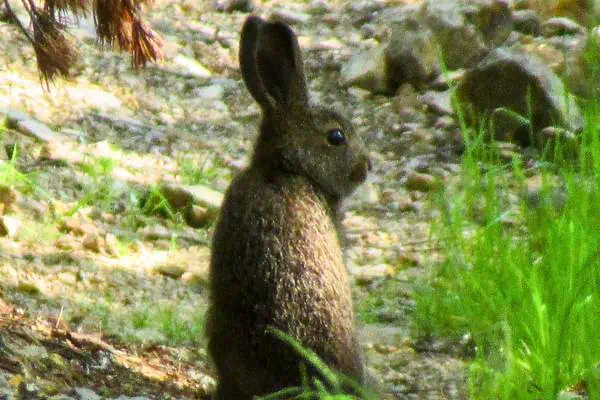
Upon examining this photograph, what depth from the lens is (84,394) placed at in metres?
3.48

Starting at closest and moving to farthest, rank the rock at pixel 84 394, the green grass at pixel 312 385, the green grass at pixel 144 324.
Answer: the green grass at pixel 312 385
the rock at pixel 84 394
the green grass at pixel 144 324

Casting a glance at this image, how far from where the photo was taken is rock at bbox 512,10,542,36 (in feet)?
25.3

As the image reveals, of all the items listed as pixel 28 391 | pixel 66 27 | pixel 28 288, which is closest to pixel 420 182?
pixel 28 288

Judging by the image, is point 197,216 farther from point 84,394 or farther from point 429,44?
point 429,44

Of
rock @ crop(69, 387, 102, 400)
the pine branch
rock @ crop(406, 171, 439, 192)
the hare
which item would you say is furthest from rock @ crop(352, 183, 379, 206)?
rock @ crop(69, 387, 102, 400)

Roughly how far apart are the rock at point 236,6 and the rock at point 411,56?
1386 mm

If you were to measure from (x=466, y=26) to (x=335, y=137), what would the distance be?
3.64 metres

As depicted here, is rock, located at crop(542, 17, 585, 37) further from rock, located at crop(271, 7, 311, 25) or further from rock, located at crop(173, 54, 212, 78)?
rock, located at crop(173, 54, 212, 78)

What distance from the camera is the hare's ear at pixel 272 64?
378cm

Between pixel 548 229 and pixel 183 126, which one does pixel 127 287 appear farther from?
pixel 183 126

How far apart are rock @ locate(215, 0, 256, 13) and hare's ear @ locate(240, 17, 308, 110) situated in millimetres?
4547

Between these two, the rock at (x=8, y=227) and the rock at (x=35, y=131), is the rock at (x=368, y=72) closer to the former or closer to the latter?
the rock at (x=35, y=131)

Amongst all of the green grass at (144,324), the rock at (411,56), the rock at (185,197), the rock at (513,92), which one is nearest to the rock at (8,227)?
the green grass at (144,324)

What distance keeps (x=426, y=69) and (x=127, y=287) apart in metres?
3.08
